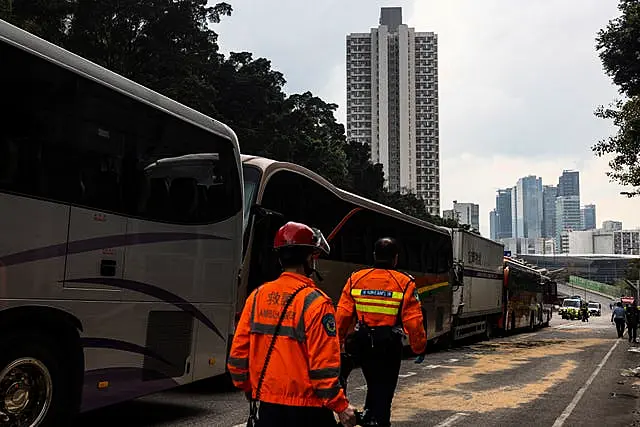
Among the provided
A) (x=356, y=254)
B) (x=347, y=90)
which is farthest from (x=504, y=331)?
(x=347, y=90)

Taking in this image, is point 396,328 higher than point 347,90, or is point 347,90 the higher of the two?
point 347,90

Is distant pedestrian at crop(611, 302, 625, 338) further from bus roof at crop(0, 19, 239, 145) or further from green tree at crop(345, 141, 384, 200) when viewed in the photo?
green tree at crop(345, 141, 384, 200)

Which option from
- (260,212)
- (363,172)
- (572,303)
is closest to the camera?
(260,212)

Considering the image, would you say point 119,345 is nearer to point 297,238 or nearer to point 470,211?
point 297,238

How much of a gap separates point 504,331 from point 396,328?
26.4 m

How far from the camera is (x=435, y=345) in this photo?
21.2 metres

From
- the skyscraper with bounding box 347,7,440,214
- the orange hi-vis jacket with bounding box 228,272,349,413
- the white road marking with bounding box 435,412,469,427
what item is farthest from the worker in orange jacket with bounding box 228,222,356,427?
the skyscraper with bounding box 347,7,440,214

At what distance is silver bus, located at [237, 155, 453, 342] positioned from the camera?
9.97 m

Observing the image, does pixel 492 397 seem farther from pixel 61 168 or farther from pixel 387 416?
pixel 61 168

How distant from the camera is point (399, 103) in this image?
139 metres

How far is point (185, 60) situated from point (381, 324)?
111ft

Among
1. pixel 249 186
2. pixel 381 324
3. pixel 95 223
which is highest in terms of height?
pixel 249 186

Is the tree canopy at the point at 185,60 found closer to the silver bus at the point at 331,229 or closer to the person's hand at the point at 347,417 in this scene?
the silver bus at the point at 331,229

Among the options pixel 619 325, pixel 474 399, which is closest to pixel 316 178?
pixel 474 399
